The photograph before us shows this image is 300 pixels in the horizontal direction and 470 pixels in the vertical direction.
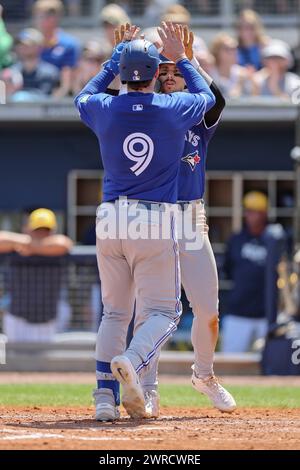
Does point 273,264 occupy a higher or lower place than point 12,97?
lower

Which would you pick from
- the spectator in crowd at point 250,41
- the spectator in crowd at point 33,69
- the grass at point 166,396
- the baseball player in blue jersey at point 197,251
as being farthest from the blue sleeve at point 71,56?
the baseball player in blue jersey at point 197,251

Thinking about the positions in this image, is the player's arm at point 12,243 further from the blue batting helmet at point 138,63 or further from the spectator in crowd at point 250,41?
the blue batting helmet at point 138,63

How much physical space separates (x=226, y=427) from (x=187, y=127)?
1.67 m

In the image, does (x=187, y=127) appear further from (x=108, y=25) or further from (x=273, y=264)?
(x=108, y=25)

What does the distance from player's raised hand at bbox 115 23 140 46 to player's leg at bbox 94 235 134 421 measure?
1.31 metres

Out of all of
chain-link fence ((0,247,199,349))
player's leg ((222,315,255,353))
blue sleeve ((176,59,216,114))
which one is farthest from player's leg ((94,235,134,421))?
player's leg ((222,315,255,353))

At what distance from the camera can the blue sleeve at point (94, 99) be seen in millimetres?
6336

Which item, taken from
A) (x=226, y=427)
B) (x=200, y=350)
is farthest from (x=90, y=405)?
(x=226, y=427)

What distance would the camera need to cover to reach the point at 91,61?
1436 centimetres

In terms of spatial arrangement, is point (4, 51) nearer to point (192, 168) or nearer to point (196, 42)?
point (196, 42)

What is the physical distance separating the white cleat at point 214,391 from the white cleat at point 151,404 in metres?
0.37

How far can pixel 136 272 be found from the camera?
6328mm
